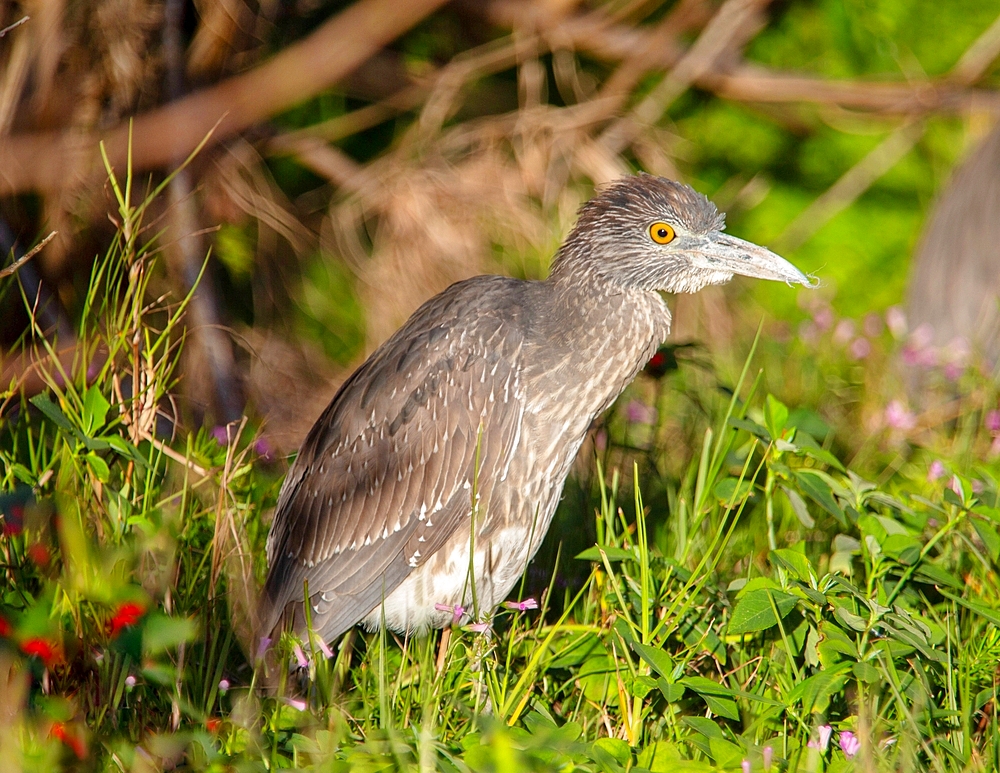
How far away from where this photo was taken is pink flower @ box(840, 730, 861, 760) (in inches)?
103

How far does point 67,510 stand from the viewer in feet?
9.91

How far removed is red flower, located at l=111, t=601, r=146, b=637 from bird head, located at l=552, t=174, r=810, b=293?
1712mm

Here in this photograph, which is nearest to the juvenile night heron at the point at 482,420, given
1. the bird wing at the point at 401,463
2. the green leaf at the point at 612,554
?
the bird wing at the point at 401,463

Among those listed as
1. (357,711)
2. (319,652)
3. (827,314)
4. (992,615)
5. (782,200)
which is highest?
(782,200)

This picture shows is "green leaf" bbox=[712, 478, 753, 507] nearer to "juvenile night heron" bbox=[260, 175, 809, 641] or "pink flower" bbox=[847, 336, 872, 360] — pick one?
"juvenile night heron" bbox=[260, 175, 809, 641]

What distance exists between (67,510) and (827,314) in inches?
154

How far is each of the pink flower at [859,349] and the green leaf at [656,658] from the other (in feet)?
9.79

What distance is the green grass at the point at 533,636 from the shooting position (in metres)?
2.55

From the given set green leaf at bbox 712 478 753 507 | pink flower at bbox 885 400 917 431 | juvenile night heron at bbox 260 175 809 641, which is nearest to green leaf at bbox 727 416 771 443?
green leaf at bbox 712 478 753 507

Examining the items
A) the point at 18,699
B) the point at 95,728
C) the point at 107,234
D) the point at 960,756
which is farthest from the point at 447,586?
the point at 107,234

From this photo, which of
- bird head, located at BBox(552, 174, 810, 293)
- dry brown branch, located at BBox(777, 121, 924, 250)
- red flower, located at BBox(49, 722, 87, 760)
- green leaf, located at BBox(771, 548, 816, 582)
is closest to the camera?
red flower, located at BBox(49, 722, 87, 760)

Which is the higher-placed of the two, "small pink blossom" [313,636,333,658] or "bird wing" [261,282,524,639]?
"bird wing" [261,282,524,639]

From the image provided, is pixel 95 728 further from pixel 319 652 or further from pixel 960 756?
pixel 960 756

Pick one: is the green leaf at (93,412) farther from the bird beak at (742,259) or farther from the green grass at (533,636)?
the bird beak at (742,259)
